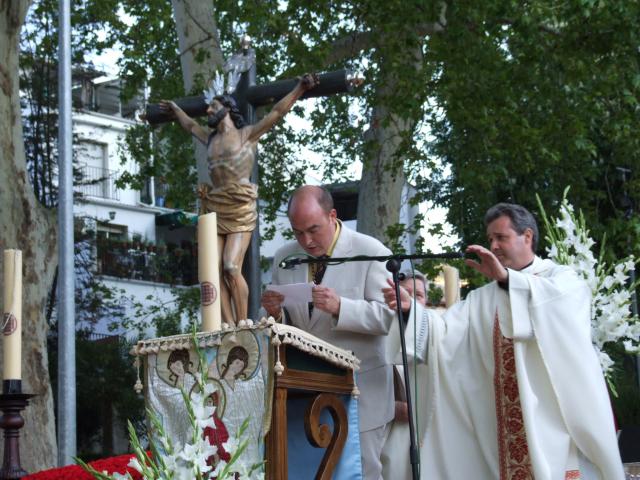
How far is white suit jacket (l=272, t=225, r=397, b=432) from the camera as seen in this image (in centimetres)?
511

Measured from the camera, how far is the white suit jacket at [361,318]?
5109mm

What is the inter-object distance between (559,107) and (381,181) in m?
2.65

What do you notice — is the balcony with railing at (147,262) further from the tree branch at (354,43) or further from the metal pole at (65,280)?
the metal pole at (65,280)

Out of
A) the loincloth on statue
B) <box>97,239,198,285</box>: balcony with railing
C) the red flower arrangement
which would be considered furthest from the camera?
<box>97,239,198,285</box>: balcony with railing

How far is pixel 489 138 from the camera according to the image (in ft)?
51.5

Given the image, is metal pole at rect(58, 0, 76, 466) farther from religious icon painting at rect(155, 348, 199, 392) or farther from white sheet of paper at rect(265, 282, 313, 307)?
religious icon painting at rect(155, 348, 199, 392)

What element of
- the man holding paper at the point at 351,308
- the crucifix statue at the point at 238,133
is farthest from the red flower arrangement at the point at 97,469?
the crucifix statue at the point at 238,133

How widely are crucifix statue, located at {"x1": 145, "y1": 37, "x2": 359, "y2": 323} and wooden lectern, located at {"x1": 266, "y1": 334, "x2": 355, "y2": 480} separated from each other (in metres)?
2.88

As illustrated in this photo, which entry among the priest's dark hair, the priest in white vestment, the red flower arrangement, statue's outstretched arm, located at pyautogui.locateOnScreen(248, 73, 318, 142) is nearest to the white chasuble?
the priest in white vestment

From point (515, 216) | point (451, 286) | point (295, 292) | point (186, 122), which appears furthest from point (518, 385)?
point (186, 122)

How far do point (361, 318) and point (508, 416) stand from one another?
1.07 meters

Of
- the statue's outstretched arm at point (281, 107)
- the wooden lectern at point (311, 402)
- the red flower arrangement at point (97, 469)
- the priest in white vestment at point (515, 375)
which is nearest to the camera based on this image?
the wooden lectern at point (311, 402)

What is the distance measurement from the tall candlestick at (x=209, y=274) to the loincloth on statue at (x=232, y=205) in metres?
3.20

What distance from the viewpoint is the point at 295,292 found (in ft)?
16.6
